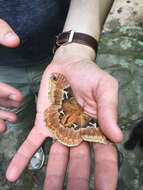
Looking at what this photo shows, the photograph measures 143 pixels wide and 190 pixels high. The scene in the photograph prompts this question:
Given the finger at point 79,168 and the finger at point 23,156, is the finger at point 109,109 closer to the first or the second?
the finger at point 79,168

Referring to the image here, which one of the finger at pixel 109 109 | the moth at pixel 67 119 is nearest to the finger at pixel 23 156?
the moth at pixel 67 119

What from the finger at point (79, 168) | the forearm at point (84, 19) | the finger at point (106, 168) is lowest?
the finger at point (79, 168)

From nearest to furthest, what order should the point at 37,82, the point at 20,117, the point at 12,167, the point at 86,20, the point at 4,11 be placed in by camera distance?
the point at 12,167
the point at 4,11
the point at 86,20
the point at 37,82
the point at 20,117

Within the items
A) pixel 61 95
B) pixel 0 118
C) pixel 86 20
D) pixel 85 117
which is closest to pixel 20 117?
pixel 0 118

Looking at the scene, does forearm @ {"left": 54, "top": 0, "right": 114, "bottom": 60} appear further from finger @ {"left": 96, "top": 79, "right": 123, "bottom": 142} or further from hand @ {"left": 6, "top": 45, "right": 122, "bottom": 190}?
finger @ {"left": 96, "top": 79, "right": 123, "bottom": 142}

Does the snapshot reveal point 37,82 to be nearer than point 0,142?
Yes

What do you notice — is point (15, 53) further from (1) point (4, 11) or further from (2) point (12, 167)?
(2) point (12, 167)

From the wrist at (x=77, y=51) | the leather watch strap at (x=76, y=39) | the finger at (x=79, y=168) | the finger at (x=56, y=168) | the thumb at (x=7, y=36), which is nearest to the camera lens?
the thumb at (x=7, y=36)
